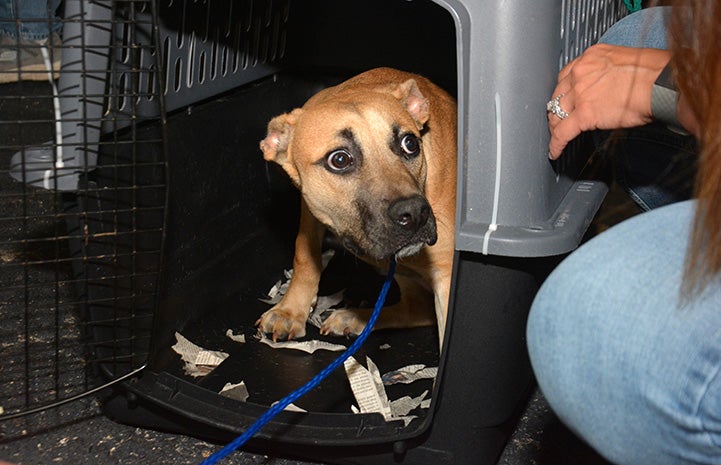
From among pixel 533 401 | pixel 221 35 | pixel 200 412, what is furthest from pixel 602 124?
pixel 221 35

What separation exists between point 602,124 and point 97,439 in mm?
1459

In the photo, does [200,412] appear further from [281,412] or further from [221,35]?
[221,35]

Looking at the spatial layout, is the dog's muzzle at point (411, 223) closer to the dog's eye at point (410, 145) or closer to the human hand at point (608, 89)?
the dog's eye at point (410, 145)

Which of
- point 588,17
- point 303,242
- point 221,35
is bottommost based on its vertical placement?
point 303,242

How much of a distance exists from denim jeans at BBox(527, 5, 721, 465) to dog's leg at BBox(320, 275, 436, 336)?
1312 mm

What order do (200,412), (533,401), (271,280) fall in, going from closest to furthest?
(200,412), (533,401), (271,280)

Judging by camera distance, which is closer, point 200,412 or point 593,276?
point 593,276

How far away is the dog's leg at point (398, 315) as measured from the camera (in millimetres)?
2650

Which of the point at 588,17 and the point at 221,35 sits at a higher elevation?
the point at 588,17

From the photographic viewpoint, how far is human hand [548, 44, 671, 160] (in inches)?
59.8

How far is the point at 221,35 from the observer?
2.65 m

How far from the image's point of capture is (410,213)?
2059 millimetres

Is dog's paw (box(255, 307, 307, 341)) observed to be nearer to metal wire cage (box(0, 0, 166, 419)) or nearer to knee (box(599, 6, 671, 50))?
metal wire cage (box(0, 0, 166, 419))

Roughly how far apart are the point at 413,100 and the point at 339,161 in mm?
313
